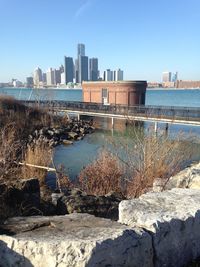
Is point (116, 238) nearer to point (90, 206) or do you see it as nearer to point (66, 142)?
point (90, 206)

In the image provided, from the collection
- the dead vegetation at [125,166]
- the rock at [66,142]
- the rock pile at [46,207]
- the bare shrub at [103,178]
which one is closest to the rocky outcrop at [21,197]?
the rock pile at [46,207]

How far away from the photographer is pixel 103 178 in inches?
420

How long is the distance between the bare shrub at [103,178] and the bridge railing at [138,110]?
14.6 m

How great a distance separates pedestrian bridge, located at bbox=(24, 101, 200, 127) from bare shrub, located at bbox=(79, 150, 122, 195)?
12924 mm

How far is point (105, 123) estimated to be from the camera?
149 ft

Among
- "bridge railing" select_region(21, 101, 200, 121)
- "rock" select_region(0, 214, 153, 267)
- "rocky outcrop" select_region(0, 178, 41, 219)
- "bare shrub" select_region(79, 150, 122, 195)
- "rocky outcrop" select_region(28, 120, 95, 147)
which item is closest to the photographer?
"rock" select_region(0, 214, 153, 267)

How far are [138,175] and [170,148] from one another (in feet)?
5.07

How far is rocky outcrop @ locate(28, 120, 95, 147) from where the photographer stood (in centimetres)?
2970

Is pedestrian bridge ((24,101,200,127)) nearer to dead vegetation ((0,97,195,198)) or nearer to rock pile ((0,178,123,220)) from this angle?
dead vegetation ((0,97,195,198))

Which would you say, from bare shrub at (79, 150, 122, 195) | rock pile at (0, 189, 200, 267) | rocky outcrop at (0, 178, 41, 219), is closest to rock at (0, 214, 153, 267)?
rock pile at (0, 189, 200, 267)

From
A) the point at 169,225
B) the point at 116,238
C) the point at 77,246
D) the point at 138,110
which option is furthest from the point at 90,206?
the point at 138,110

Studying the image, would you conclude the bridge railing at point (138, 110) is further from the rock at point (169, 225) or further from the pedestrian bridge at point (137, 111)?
the rock at point (169, 225)

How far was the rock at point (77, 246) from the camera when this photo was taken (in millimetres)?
2691

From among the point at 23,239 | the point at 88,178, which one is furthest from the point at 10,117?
the point at 23,239
